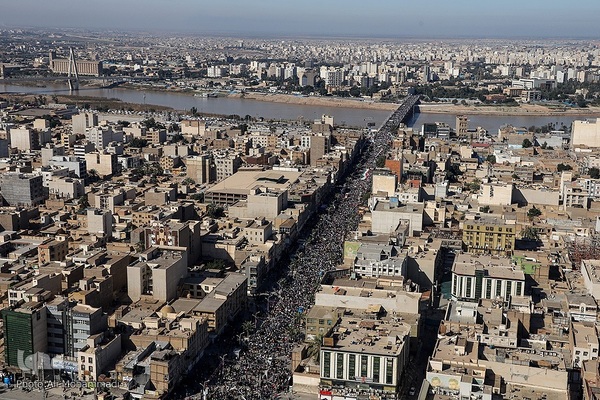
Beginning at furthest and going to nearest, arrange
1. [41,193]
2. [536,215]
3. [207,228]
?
[41,193] < [536,215] < [207,228]

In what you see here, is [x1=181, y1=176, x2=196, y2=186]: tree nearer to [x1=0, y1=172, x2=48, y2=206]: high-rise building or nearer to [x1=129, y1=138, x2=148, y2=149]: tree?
[x1=0, y1=172, x2=48, y2=206]: high-rise building

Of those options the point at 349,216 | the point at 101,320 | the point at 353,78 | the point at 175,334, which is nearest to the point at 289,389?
the point at 175,334

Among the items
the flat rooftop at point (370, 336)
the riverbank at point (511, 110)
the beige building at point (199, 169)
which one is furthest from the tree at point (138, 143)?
the riverbank at point (511, 110)

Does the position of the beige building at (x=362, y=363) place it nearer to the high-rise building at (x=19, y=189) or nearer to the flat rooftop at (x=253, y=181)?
the flat rooftop at (x=253, y=181)

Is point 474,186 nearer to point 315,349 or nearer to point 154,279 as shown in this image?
point 154,279

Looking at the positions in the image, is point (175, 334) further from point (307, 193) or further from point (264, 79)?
point (264, 79)

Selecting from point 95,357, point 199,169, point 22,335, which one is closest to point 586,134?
point 199,169
